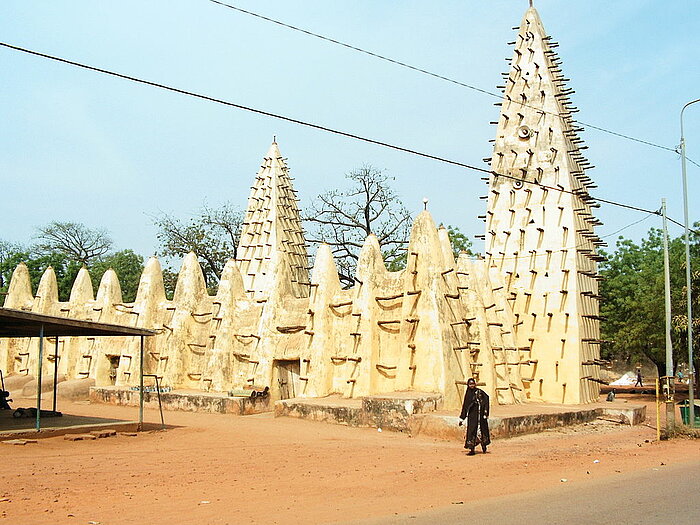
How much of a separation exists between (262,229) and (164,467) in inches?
870

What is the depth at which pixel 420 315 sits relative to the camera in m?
21.6

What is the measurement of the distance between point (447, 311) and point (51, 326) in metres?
10.6

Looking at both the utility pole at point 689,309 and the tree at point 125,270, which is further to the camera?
the tree at point 125,270

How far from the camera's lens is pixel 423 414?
63.2ft

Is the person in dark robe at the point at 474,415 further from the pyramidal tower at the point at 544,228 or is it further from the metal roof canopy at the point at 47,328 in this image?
the pyramidal tower at the point at 544,228

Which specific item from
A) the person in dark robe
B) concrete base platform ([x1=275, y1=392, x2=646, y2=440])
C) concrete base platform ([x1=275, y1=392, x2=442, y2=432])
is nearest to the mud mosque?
concrete base platform ([x1=275, y1=392, x2=442, y2=432])

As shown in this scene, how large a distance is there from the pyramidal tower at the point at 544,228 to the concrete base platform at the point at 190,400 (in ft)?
30.7

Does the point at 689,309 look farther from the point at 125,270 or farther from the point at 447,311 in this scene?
the point at 125,270

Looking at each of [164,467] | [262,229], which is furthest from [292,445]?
[262,229]

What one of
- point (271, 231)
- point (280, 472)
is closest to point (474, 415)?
point (280, 472)

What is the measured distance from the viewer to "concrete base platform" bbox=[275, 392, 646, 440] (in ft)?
60.7

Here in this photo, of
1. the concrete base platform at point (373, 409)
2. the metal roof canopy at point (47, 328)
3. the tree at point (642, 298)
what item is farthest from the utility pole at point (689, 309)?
the metal roof canopy at point (47, 328)

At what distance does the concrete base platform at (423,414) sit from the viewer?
60.7 feet

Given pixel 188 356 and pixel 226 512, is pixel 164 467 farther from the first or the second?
pixel 188 356
